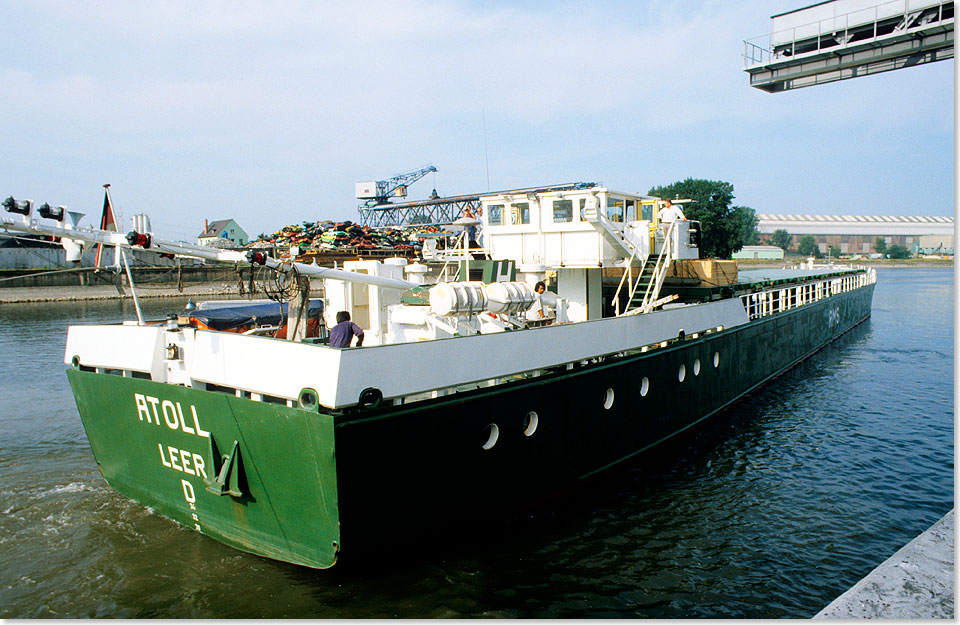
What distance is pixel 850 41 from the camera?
671 inches

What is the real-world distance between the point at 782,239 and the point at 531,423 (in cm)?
15199

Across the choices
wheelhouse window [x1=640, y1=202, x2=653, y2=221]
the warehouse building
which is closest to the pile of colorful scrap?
wheelhouse window [x1=640, y1=202, x2=653, y2=221]

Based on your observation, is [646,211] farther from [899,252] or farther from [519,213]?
[899,252]

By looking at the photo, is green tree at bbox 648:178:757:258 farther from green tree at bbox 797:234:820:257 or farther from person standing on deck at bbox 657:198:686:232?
green tree at bbox 797:234:820:257

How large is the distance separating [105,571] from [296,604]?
9.21 ft

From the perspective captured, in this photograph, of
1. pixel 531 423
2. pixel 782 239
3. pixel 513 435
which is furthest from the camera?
pixel 782 239

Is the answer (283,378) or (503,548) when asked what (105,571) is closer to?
(283,378)

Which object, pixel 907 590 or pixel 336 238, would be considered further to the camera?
pixel 336 238

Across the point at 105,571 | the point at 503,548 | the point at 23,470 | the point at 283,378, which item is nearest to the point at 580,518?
the point at 503,548

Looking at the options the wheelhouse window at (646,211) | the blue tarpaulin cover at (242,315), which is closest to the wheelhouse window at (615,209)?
the wheelhouse window at (646,211)

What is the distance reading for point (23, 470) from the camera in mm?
11414

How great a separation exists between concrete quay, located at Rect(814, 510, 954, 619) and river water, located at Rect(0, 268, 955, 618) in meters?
2.66

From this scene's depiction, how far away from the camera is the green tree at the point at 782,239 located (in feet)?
468

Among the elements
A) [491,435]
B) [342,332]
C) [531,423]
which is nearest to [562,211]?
[531,423]
